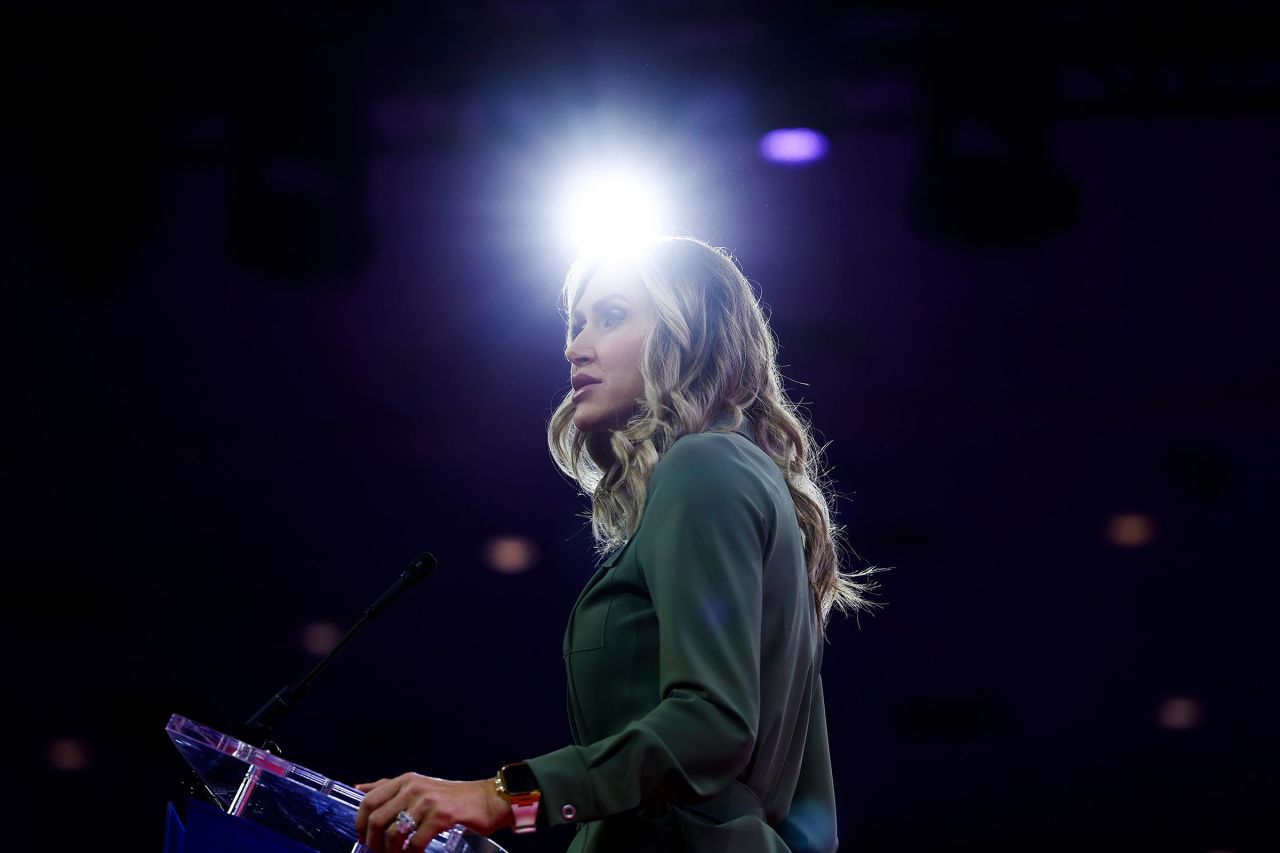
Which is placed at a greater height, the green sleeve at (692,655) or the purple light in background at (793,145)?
the purple light in background at (793,145)

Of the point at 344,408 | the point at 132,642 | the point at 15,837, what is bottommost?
the point at 15,837

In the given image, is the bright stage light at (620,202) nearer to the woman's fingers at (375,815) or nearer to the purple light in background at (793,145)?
the purple light in background at (793,145)

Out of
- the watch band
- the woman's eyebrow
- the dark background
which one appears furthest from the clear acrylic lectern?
the dark background

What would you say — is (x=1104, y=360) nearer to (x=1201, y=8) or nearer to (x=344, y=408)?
(x=1201, y=8)

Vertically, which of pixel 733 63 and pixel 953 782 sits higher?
pixel 733 63

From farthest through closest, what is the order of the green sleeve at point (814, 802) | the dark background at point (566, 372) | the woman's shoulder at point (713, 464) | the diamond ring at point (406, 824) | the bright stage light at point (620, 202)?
the bright stage light at point (620, 202) < the dark background at point (566, 372) < the green sleeve at point (814, 802) < the woman's shoulder at point (713, 464) < the diamond ring at point (406, 824)

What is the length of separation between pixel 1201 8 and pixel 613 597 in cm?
319

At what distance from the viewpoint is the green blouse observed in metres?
1.03

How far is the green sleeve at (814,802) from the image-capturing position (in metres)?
1.30

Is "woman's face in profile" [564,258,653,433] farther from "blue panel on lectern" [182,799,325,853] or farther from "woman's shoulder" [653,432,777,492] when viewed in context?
"blue panel on lectern" [182,799,325,853]

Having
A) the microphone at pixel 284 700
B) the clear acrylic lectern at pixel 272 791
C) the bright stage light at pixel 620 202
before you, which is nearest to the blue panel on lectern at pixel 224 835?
the clear acrylic lectern at pixel 272 791

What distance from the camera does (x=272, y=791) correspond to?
1028mm

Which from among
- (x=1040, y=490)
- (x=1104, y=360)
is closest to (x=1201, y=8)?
(x=1104, y=360)

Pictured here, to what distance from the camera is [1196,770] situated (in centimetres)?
413
